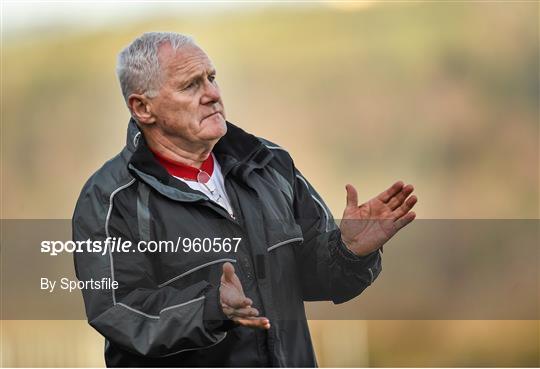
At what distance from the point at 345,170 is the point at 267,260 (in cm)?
103

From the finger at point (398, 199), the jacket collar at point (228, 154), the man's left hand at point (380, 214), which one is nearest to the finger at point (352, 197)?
the man's left hand at point (380, 214)

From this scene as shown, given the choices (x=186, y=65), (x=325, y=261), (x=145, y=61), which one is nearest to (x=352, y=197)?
(x=325, y=261)

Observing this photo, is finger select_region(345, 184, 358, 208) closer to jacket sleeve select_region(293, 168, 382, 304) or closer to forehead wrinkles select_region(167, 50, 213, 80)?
jacket sleeve select_region(293, 168, 382, 304)

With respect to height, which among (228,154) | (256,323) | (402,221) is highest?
(228,154)

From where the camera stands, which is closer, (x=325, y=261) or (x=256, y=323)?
(x=256, y=323)

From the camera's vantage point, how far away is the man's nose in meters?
2.77

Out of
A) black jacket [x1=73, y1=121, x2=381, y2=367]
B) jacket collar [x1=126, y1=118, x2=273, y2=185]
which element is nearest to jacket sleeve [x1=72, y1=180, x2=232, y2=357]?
black jacket [x1=73, y1=121, x2=381, y2=367]

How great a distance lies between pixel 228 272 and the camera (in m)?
2.50

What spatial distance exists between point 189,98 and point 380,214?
675 millimetres

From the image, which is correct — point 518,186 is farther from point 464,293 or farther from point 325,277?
point 325,277

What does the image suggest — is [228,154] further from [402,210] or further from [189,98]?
[402,210]

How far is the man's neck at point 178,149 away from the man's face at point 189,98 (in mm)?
34

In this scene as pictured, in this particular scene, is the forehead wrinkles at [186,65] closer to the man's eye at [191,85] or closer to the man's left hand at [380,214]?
the man's eye at [191,85]

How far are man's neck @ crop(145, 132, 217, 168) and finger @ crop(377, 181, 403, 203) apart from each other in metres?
0.55
